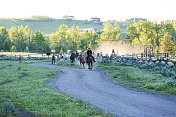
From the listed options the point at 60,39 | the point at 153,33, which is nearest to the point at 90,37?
the point at 60,39

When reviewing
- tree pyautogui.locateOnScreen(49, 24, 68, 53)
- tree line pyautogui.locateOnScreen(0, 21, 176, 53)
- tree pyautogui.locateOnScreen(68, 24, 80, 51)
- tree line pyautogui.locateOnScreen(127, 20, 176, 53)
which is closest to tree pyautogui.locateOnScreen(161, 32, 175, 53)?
tree line pyautogui.locateOnScreen(0, 21, 176, 53)

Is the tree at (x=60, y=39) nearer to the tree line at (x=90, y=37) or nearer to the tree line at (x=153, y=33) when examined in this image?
A: the tree line at (x=90, y=37)

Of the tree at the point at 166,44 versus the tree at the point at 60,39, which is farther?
the tree at the point at 60,39

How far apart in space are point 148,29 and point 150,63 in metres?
52.2

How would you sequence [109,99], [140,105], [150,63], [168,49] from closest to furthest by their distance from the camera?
1. [140,105]
2. [109,99]
3. [150,63]
4. [168,49]

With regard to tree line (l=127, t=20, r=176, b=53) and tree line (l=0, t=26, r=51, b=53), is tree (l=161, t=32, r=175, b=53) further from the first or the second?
tree line (l=0, t=26, r=51, b=53)

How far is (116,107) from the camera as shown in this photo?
9.46 metres

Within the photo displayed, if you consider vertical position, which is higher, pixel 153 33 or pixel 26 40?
pixel 153 33

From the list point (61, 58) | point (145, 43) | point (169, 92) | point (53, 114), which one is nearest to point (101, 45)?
point (145, 43)

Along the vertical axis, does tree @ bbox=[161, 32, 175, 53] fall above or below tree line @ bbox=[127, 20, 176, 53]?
below

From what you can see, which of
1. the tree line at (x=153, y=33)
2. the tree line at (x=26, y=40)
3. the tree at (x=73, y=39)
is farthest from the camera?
the tree line at (x=26, y=40)

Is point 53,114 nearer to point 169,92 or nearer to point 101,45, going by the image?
point 169,92

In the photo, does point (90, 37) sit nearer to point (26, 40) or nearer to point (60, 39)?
point (60, 39)

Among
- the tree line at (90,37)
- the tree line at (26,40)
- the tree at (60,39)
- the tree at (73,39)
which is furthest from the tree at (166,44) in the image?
the tree line at (26,40)
